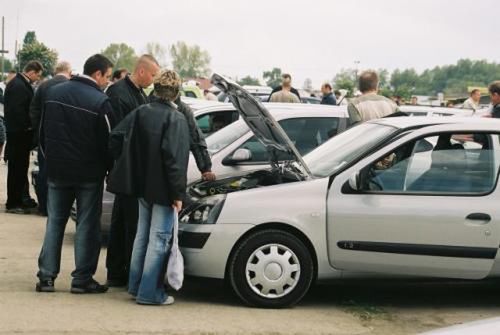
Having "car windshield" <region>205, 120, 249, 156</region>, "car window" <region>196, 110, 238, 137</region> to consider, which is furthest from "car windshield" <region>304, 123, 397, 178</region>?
"car window" <region>196, 110, 238, 137</region>

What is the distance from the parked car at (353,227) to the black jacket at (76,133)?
90 cm

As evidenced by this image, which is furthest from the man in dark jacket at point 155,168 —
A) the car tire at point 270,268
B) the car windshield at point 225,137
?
the car windshield at point 225,137

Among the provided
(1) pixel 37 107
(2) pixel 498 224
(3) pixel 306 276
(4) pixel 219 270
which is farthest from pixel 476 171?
(1) pixel 37 107

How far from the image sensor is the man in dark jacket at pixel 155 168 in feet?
21.0

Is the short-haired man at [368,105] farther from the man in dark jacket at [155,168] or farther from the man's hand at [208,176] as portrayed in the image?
Result: the man in dark jacket at [155,168]

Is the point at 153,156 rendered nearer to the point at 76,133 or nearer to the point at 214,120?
the point at 76,133

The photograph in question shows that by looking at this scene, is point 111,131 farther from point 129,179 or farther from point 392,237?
point 392,237

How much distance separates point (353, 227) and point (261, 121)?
4.13 ft

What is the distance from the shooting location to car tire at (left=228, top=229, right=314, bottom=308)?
6438mm

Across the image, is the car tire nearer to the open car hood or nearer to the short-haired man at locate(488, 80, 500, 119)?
the open car hood


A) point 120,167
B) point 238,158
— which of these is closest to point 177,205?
point 120,167

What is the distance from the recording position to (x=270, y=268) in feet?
21.1

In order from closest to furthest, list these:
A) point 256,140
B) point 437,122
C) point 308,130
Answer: point 437,122 → point 256,140 → point 308,130

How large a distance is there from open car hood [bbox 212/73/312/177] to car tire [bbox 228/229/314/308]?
62cm
